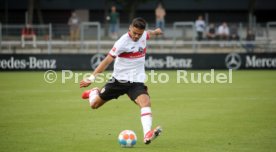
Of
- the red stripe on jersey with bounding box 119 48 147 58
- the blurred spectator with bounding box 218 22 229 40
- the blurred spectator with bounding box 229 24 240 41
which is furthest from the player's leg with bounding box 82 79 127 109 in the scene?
the blurred spectator with bounding box 229 24 240 41

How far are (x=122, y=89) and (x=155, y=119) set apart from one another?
10.5ft

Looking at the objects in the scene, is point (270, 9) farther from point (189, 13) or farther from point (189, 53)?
point (189, 53)

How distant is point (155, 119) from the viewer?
50.4 ft

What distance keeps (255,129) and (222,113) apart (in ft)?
10.0

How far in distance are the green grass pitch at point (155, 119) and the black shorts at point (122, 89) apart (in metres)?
0.87

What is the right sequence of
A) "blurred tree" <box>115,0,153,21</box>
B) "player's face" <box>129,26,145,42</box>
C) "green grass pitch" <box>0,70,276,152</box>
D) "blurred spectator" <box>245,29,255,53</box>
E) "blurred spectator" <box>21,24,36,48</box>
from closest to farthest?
"green grass pitch" <box>0,70,276,152</box> < "player's face" <box>129,26,145,42</box> < "blurred spectator" <box>21,24,36,48</box> < "blurred spectator" <box>245,29,255,53</box> < "blurred tree" <box>115,0,153,21</box>

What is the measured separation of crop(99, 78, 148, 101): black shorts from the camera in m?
12.1

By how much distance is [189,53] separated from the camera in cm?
3434

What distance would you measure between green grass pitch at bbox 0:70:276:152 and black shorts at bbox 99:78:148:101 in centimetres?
87

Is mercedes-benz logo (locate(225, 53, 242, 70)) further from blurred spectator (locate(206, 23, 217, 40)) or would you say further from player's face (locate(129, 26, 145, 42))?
player's face (locate(129, 26, 145, 42))

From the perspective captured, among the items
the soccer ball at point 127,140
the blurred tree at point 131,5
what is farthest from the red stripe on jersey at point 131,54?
the blurred tree at point 131,5

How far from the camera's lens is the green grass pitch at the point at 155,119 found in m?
11.5

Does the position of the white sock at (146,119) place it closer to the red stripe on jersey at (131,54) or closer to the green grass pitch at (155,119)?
the green grass pitch at (155,119)

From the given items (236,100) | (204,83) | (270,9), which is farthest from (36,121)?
(270,9)
